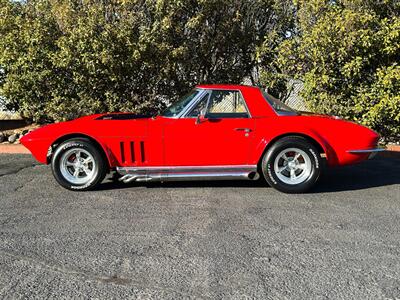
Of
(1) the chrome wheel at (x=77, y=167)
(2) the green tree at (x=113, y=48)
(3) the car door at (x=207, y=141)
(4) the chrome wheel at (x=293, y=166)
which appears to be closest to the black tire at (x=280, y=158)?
(4) the chrome wheel at (x=293, y=166)

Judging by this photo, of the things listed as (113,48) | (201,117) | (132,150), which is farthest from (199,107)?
(113,48)

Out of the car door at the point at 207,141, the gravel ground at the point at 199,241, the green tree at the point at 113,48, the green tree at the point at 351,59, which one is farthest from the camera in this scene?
the green tree at the point at 113,48

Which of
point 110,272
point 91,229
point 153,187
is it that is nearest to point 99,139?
point 153,187

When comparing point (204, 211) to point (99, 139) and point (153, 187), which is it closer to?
point (153, 187)

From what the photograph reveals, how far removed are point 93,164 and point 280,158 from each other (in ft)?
8.03

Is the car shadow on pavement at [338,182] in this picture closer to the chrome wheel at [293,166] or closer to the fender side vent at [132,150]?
the chrome wheel at [293,166]

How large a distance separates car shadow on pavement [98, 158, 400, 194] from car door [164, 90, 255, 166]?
0.58 m

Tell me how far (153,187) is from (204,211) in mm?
1295

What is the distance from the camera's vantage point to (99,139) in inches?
214

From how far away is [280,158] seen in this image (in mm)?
5523

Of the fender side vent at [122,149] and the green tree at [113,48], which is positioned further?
the green tree at [113,48]

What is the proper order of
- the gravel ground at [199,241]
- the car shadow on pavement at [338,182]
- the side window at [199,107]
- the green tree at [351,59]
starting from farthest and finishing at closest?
the green tree at [351,59] → the car shadow on pavement at [338,182] → the side window at [199,107] → the gravel ground at [199,241]

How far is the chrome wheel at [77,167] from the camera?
18.1 ft

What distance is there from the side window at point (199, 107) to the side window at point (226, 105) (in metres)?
0.08
